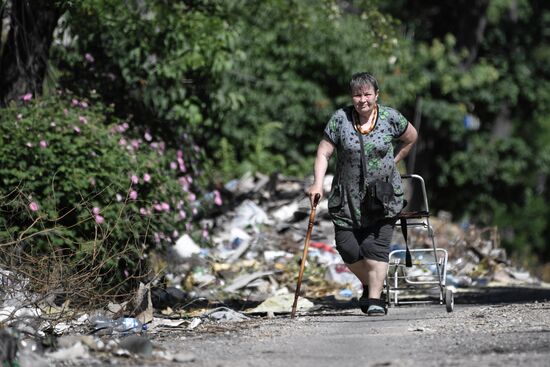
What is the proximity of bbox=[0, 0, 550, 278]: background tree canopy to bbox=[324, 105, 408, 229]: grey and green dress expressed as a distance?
148 inches

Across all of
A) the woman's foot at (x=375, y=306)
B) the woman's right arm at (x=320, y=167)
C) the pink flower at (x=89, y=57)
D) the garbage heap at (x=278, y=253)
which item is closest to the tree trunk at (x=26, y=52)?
the pink flower at (x=89, y=57)

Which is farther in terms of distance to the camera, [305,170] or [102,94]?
[305,170]

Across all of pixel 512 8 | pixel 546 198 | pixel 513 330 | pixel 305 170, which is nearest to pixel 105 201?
pixel 513 330

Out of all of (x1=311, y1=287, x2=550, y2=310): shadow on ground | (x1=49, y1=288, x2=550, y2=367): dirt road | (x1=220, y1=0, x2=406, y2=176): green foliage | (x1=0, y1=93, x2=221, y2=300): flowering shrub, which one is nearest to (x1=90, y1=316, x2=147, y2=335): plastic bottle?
(x1=49, y1=288, x2=550, y2=367): dirt road

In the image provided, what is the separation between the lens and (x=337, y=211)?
9461 mm

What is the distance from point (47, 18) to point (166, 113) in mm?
2056

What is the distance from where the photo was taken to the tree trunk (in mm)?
12758

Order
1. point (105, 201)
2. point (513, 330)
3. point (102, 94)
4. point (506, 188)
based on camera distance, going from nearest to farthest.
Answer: point (513, 330)
point (105, 201)
point (102, 94)
point (506, 188)

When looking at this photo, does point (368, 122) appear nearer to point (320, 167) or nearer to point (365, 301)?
point (320, 167)

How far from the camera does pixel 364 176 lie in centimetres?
931

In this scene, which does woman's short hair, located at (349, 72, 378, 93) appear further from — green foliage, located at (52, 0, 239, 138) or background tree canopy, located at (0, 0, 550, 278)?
green foliage, located at (52, 0, 239, 138)

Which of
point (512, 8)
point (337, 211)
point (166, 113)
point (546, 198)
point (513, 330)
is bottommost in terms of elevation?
point (513, 330)

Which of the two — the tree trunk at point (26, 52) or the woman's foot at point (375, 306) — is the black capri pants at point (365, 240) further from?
the tree trunk at point (26, 52)

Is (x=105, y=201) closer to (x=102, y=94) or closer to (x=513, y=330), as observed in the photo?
(x=102, y=94)
